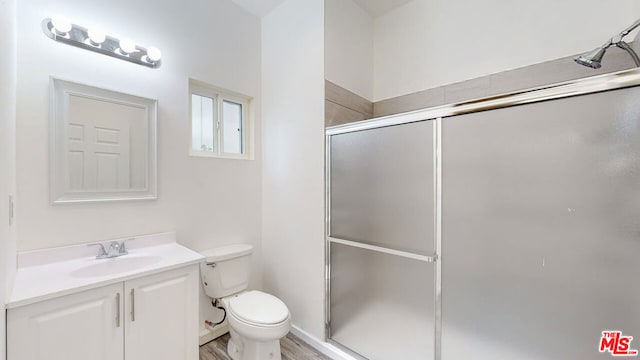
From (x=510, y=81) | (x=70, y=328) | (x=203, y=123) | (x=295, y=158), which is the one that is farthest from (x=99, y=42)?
(x=510, y=81)

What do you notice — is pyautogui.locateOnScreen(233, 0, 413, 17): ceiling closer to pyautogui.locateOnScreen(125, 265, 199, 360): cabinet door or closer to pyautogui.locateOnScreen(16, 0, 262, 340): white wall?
pyautogui.locateOnScreen(16, 0, 262, 340): white wall

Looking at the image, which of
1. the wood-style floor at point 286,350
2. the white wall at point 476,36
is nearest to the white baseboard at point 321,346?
the wood-style floor at point 286,350

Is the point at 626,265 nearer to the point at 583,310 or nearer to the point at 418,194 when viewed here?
the point at 583,310

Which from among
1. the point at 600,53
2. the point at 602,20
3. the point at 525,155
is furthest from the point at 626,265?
the point at 602,20

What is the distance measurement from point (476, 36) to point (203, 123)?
2221 millimetres

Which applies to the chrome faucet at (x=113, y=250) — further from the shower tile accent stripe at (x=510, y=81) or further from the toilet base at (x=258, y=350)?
the shower tile accent stripe at (x=510, y=81)

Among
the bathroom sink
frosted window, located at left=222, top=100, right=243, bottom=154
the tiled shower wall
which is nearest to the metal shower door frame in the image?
the tiled shower wall

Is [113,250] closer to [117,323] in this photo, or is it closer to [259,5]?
[117,323]

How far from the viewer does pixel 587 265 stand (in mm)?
1040

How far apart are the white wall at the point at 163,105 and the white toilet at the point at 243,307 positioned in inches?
8.8

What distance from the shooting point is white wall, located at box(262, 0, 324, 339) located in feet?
6.45

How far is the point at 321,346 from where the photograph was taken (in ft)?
6.28

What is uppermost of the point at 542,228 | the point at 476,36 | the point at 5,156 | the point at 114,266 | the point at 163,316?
the point at 476,36

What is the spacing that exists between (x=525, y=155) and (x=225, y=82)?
6.87 ft
